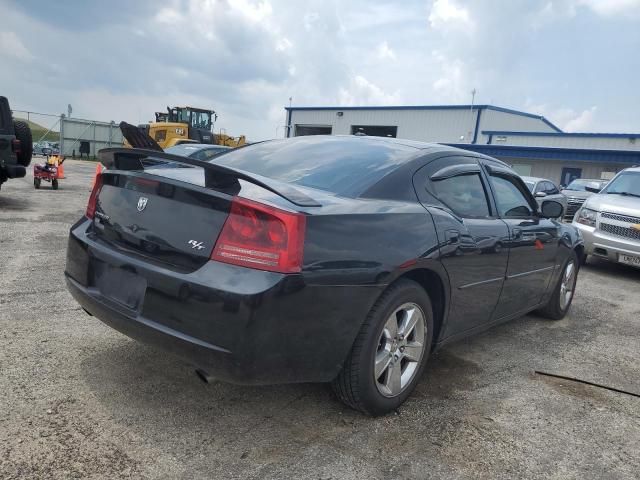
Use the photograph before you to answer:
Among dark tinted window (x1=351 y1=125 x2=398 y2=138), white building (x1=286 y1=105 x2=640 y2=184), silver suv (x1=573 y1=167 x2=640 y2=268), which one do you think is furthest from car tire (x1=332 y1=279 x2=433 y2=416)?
dark tinted window (x1=351 y1=125 x2=398 y2=138)

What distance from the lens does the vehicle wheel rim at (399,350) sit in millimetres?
2764

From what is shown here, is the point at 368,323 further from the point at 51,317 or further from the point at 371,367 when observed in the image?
the point at 51,317

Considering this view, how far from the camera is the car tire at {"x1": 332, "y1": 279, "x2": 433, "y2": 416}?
2.62 metres

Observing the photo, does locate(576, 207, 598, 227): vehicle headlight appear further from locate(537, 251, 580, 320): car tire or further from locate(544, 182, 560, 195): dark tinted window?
locate(544, 182, 560, 195): dark tinted window

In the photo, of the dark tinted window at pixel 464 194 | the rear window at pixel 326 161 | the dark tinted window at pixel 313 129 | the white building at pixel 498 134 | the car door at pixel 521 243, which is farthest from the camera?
the dark tinted window at pixel 313 129

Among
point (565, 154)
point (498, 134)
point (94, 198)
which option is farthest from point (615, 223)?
point (498, 134)

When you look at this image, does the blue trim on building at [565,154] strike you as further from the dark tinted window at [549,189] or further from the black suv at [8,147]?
the black suv at [8,147]

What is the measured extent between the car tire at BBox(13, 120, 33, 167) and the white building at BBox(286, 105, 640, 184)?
948 inches

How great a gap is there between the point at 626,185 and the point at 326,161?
6.95 m

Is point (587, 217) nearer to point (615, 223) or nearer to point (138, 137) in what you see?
point (615, 223)

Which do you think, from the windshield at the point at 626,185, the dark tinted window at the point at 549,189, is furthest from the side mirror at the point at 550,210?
the dark tinted window at the point at 549,189

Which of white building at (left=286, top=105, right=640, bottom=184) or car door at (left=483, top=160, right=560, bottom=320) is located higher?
white building at (left=286, top=105, right=640, bottom=184)

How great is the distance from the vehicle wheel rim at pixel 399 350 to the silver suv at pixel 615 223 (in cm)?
561

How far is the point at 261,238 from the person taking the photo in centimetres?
227
